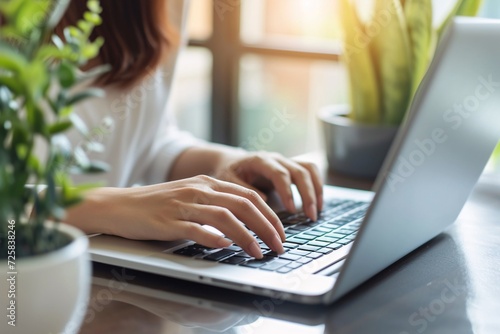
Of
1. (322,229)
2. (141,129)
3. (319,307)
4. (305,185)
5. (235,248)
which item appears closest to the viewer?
(319,307)

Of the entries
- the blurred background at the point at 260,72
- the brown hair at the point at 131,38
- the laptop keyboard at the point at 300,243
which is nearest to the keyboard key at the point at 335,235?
the laptop keyboard at the point at 300,243

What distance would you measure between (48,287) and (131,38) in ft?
3.05

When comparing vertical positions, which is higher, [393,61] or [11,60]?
[11,60]

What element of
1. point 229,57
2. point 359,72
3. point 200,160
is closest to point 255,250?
point 200,160

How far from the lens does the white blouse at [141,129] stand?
137 centimetres

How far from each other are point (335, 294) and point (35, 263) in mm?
282

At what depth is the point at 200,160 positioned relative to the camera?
131 cm

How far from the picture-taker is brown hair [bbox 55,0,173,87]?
1359 millimetres

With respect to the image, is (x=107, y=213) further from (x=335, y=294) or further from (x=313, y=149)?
(x=313, y=149)

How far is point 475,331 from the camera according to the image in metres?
0.67

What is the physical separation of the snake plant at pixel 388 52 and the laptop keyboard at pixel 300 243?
38cm

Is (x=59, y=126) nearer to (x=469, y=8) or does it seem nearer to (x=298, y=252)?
(x=298, y=252)

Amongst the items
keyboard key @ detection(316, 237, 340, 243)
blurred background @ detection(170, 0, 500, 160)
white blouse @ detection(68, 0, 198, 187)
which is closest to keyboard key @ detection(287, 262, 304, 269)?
keyboard key @ detection(316, 237, 340, 243)

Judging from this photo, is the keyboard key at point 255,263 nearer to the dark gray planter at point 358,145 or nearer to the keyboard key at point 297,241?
the keyboard key at point 297,241
